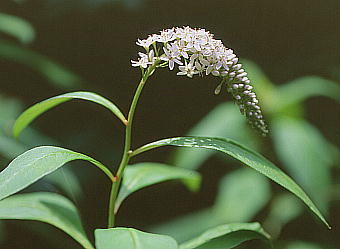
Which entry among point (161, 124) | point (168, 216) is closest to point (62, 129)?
point (161, 124)

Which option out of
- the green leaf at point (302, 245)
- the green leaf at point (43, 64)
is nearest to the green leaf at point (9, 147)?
the green leaf at point (43, 64)

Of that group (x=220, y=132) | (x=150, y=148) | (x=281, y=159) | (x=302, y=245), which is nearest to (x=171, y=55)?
(x=150, y=148)

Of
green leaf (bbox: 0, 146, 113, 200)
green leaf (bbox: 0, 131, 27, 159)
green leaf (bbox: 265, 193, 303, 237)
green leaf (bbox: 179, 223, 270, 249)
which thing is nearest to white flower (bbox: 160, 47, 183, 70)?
green leaf (bbox: 0, 146, 113, 200)

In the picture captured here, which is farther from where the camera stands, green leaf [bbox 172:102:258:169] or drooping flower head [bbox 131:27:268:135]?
green leaf [bbox 172:102:258:169]

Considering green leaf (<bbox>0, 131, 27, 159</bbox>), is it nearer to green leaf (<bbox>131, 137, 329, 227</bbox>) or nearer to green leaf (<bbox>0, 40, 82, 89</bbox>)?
green leaf (<bbox>0, 40, 82, 89</bbox>)

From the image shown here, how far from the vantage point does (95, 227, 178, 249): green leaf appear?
121cm

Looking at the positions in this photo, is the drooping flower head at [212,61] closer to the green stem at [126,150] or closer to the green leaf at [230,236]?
the green stem at [126,150]

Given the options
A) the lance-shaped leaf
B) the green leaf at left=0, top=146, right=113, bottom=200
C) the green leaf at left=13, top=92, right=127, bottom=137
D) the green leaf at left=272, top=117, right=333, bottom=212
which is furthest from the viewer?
the green leaf at left=272, top=117, right=333, bottom=212

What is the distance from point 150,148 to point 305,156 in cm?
129

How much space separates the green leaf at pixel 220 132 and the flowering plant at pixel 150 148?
33.1 inches

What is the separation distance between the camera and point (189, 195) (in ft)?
10.3

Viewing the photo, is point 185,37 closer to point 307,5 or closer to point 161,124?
point 161,124

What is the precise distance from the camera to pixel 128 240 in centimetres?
124

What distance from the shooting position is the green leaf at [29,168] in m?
1.17
